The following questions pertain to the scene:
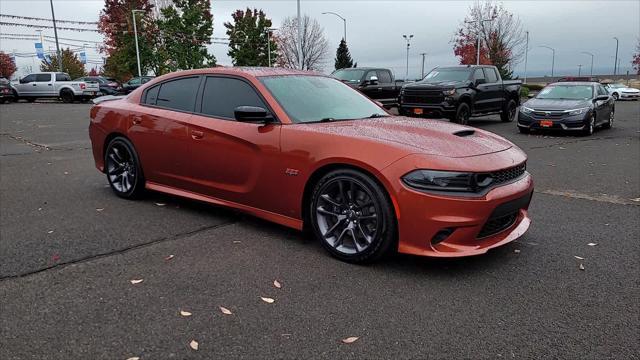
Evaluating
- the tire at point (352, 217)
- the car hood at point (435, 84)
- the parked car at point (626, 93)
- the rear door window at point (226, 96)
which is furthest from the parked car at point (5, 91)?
the parked car at point (626, 93)

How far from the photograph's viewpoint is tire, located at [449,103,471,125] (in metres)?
14.6

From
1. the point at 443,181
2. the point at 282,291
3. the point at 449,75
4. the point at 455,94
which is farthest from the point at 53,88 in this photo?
the point at 443,181

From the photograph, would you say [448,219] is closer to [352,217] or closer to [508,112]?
[352,217]

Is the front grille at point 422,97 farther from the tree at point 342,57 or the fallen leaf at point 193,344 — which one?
the tree at point 342,57

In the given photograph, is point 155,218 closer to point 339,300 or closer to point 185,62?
point 339,300

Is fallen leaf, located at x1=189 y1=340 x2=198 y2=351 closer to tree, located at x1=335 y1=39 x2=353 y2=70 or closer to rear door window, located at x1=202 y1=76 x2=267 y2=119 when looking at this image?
rear door window, located at x1=202 y1=76 x2=267 y2=119

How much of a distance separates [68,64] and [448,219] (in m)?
72.5

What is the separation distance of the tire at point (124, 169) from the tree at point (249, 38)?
2122 inches

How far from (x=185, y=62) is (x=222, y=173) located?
46.5 meters

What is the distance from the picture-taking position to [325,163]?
4.01 meters

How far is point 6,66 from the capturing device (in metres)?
69.9

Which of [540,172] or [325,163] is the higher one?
[325,163]

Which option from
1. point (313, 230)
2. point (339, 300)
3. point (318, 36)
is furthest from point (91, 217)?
point (318, 36)

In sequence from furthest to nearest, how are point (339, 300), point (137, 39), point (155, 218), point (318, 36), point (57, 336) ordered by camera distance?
point (318, 36) < point (137, 39) < point (155, 218) < point (339, 300) < point (57, 336)
